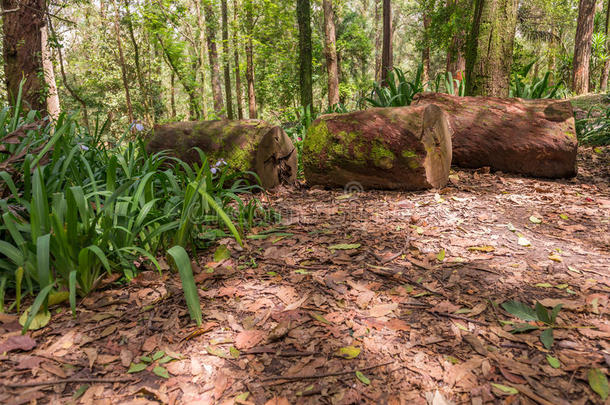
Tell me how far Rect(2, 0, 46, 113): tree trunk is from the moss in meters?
4.36

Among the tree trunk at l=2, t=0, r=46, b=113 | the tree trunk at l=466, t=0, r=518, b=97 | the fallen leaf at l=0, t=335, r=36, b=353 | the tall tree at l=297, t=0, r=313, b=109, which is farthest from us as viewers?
the tall tree at l=297, t=0, r=313, b=109

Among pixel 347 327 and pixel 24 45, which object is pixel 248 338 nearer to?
pixel 347 327

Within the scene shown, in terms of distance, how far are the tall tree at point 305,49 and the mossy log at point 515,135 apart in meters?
3.10

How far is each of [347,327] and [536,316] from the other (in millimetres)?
761

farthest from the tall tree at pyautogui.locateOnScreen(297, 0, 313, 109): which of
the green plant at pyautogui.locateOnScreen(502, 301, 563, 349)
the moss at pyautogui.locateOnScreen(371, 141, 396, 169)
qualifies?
the green plant at pyautogui.locateOnScreen(502, 301, 563, 349)

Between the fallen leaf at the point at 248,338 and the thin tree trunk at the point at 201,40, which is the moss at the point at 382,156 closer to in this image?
the fallen leaf at the point at 248,338

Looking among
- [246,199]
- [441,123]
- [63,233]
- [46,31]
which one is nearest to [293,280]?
[63,233]

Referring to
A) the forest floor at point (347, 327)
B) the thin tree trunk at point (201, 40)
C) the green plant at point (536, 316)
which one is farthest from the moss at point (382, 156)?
the thin tree trunk at point (201, 40)

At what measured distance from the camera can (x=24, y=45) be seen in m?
4.46

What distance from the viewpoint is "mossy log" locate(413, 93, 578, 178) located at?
3.39 metres

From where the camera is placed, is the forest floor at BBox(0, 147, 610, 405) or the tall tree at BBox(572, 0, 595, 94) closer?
the forest floor at BBox(0, 147, 610, 405)

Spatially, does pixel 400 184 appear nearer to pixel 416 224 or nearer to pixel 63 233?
pixel 416 224

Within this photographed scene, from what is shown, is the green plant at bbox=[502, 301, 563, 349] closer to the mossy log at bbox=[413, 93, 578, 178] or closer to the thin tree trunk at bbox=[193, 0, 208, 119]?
the mossy log at bbox=[413, 93, 578, 178]

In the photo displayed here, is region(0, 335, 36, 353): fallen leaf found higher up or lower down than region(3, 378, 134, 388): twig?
higher up
